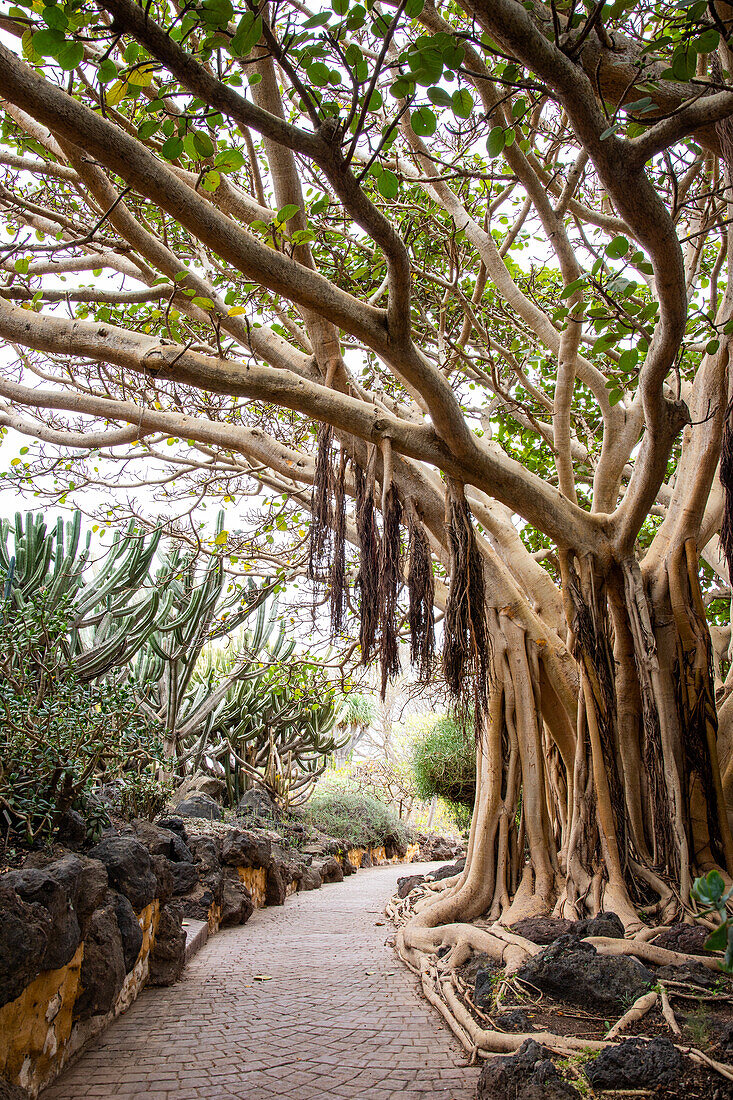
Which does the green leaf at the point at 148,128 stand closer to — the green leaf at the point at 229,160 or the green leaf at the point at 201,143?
the green leaf at the point at 201,143

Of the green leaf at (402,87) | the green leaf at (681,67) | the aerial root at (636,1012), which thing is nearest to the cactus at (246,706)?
the aerial root at (636,1012)

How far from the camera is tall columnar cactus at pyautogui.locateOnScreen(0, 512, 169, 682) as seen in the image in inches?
276

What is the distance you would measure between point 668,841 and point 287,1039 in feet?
9.05

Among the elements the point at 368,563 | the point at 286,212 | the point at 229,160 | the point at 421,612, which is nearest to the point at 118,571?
the point at 368,563

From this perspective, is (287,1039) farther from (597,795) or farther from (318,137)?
(318,137)

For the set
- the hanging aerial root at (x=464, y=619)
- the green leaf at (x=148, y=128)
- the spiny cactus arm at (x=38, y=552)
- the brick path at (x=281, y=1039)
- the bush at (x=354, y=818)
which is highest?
the green leaf at (x=148, y=128)

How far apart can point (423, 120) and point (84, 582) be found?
6.89m

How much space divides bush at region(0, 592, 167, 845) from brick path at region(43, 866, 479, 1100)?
3.63 ft

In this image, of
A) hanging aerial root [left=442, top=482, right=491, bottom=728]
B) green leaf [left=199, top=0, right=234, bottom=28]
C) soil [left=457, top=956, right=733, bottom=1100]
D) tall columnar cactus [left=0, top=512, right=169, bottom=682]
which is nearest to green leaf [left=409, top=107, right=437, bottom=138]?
green leaf [left=199, top=0, right=234, bottom=28]

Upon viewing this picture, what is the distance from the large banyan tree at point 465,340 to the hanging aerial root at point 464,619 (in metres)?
0.02

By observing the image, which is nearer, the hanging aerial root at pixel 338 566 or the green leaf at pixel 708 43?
the green leaf at pixel 708 43

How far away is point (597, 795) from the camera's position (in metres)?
4.68

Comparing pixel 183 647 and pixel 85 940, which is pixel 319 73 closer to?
pixel 85 940

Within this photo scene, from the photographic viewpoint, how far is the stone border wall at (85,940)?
2.42 metres
